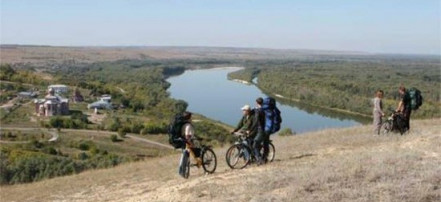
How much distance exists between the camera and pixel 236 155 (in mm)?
11172

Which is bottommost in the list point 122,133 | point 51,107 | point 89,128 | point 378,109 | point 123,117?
point 89,128

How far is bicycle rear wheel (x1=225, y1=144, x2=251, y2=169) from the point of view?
A: 36.3 feet

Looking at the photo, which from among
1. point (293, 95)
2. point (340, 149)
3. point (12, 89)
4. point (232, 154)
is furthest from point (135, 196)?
point (12, 89)

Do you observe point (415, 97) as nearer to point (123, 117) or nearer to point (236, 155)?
point (236, 155)

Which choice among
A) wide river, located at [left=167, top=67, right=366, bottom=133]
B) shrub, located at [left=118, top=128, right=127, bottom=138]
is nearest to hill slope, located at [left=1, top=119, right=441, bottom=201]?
wide river, located at [left=167, top=67, right=366, bottom=133]

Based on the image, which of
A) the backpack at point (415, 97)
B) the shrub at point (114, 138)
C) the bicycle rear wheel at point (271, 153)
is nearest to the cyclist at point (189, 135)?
the bicycle rear wheel at point (271, 153)

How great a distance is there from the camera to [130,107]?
268ft

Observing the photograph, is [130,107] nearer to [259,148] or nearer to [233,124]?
[233,124]

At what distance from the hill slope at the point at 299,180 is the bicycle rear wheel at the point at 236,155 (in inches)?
10.6

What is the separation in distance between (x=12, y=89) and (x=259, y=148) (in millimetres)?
88140

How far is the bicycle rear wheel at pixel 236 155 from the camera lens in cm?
1105

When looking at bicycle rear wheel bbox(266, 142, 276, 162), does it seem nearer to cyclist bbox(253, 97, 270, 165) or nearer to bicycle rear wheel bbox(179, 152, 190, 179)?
cyclist bbox(253, 97, 270, 165)

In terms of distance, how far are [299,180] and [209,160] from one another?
2.65m

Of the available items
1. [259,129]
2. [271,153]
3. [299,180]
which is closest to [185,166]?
[259,129]
